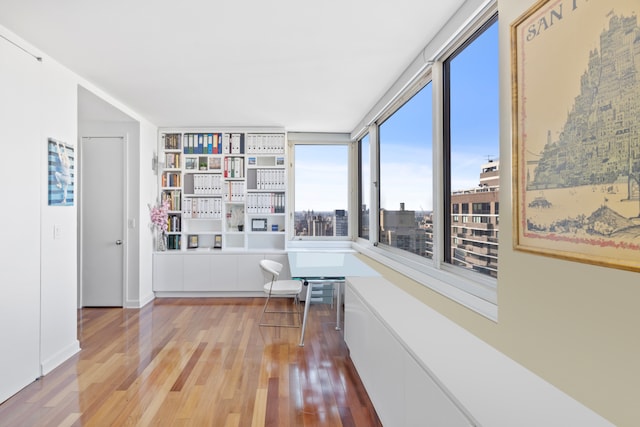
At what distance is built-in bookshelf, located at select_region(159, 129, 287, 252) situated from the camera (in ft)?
20.0

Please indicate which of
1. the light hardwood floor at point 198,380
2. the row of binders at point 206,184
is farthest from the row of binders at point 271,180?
the light hardwood floor at point 198,380

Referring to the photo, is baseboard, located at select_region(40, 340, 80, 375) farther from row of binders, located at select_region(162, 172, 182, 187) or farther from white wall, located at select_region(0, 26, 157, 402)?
row of binders, located at select_region(162, 172, 182, 187)

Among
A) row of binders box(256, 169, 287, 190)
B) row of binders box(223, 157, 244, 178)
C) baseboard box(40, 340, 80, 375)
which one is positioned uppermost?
row of binders box(223, 157, 244, 178)

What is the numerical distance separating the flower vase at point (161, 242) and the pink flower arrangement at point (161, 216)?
0.10 meters

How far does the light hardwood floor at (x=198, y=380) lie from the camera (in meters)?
2.53

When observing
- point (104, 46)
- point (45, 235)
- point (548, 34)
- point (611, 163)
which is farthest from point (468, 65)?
point (45, 235)

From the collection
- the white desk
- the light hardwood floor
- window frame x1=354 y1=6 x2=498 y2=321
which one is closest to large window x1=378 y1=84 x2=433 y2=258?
window frame x1=354 y1=6 x2=498 y2=321

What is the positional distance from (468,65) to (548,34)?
3.73ft

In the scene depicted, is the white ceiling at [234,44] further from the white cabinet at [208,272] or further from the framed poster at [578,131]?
the white cabinet at [208,272]

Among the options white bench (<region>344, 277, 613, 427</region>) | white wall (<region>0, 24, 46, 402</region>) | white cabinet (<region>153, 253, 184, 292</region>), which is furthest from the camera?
white cabinet (<region>153, 253, 184, 292</region>)

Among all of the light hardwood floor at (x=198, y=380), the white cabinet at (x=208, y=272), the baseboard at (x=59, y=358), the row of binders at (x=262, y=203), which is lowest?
the light hardwood floor at (x=198, y=380)

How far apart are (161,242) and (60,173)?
8.74 feet

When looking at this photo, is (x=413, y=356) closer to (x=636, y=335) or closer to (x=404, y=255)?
(x=636, y=335)

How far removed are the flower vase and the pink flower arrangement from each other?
96mm
